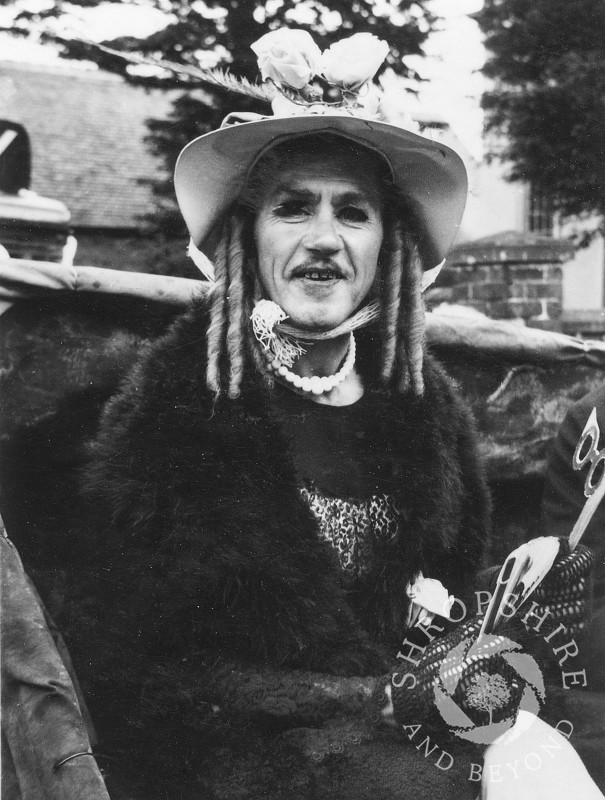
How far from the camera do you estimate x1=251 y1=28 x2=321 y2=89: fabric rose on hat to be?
185 centimetres

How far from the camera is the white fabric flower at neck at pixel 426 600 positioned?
6.58 feet

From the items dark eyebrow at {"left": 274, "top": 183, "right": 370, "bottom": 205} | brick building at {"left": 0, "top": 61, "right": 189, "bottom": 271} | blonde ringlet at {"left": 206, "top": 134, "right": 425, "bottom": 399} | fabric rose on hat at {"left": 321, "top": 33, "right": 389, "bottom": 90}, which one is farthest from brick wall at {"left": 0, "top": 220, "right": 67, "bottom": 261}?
fabric rose on hat at {"left": 321, "top": 33, "right": 389, "bottom": 90}

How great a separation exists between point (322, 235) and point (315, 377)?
0.36m

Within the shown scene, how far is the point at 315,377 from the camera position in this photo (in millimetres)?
Result: 2006

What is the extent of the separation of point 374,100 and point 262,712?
4.92 ft

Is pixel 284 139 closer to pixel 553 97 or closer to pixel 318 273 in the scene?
pixel 318 273

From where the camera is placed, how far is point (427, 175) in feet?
6.66

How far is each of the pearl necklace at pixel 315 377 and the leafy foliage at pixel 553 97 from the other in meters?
0.76

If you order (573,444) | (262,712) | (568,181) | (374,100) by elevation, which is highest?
(374,100)

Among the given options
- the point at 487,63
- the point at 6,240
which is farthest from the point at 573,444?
the point at 6,240

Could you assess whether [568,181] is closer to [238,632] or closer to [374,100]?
[374,100]

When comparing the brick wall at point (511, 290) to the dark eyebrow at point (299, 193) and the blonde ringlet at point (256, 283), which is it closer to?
the blonde ringlet at point (256, 283)

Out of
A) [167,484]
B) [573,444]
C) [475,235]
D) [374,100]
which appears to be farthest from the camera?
[573,444]

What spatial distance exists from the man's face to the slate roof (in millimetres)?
336
